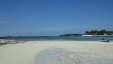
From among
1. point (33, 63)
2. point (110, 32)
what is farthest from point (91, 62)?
point (110, 32)

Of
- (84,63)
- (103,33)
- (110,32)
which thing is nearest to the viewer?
(84,63)

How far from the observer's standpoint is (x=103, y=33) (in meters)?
153

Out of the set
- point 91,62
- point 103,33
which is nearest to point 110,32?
point 103,33

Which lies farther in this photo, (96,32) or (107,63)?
(96,32)

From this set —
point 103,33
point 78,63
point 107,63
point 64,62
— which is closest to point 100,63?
point 107,63

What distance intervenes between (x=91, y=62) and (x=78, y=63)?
89cm

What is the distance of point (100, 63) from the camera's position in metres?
12.8

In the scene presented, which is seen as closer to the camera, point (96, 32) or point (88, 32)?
point (96, 32)

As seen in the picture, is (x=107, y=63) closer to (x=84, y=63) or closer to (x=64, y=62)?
(x=84, y=63)

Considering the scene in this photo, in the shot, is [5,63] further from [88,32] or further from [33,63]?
[88,32]

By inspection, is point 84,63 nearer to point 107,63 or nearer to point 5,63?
point 107,63

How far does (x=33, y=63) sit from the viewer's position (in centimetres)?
1270

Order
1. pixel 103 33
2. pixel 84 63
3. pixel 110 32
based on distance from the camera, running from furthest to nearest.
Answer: pixel 110 32 < pixel 103 33 < pixel 84 63

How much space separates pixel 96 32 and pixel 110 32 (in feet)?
46.8
